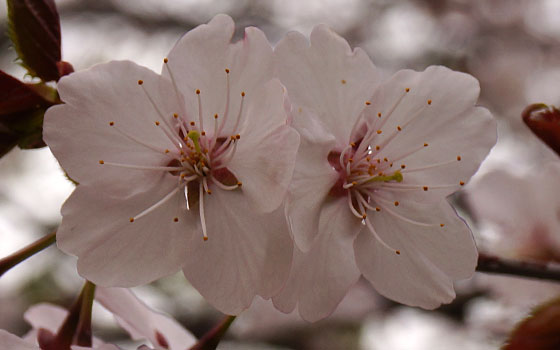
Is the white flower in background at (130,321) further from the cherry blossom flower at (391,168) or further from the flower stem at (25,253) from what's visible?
the cherry blossom flower at (391,168)

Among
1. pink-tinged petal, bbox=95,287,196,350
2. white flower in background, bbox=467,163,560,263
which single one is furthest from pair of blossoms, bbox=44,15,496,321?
white flower in background, bbox=467,163,560,263

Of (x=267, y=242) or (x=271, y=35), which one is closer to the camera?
(x=267, y=242)

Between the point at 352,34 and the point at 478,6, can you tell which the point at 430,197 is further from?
the point at 478,6

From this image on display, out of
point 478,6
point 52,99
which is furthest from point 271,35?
point 52,99

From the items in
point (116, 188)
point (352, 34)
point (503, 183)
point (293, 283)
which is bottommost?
point (352, 34)

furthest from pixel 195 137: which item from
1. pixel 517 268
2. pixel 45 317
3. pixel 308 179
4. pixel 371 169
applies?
pixel 517 268

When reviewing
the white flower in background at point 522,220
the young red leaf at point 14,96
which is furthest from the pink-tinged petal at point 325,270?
the white flower in background at point 522,220

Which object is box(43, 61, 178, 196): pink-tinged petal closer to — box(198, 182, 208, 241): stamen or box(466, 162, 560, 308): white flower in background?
box(198, 182, 208, 241): stamen
